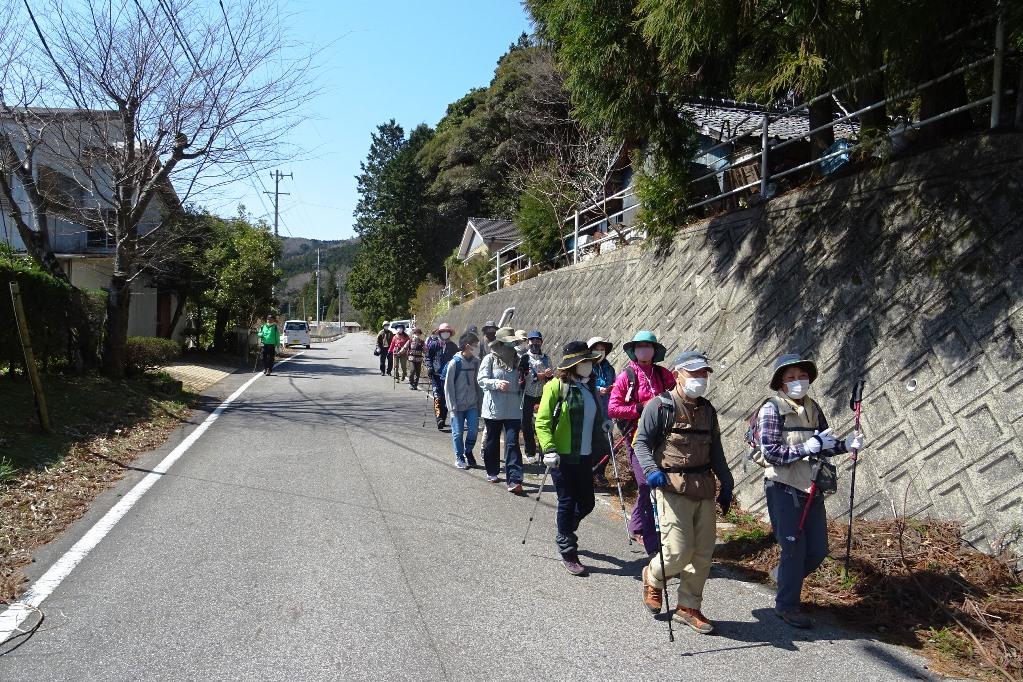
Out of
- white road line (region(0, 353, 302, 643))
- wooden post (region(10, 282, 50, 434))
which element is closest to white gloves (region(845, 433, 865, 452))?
white road line (region(0, 353, 302, 643))

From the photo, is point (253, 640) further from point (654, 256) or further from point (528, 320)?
point (528, 320)

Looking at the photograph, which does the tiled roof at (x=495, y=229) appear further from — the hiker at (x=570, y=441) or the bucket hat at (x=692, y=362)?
the bucket hat at (x=692, y=362)

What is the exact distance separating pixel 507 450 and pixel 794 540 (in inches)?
161

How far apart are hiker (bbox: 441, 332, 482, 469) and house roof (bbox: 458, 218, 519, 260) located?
31292 millimetres

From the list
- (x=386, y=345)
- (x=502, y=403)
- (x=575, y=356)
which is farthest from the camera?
(x=386, y=345)

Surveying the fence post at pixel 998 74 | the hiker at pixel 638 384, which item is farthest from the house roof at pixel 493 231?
the hiker at pixel 638 384

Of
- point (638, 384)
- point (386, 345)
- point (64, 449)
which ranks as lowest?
point (64, 449)

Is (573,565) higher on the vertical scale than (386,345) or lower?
lower

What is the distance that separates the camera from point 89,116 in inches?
578

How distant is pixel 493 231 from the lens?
147 ft

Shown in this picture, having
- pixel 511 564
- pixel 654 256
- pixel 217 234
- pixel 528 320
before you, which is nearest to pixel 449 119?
pixel 217 234

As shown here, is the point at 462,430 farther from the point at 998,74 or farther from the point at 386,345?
the point at 386,345

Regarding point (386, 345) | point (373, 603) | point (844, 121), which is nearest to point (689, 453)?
point (373, 603)

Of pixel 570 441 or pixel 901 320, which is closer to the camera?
pixel 570 441
